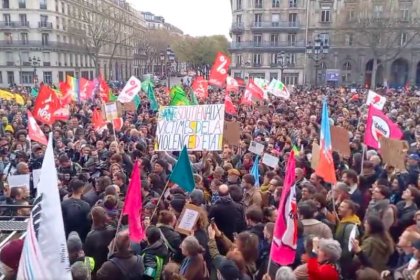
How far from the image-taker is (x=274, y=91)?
20.8m

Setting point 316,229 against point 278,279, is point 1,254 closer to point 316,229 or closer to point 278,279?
point 278,279

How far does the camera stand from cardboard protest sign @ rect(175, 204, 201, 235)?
16.8 ft

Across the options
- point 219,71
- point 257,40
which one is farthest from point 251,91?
point 257,40

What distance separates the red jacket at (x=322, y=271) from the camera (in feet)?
13.1

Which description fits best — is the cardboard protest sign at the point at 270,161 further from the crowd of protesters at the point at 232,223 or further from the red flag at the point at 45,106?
the red flag at the point at 45,106

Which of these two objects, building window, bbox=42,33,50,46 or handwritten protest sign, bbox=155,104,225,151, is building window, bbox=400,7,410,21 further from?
handwritten protest sign, bbox=155,104,225,151

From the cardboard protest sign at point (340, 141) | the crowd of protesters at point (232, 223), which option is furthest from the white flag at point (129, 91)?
the cardboard protest sign at point (340, 141)

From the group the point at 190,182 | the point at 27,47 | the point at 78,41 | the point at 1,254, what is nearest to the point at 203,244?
the point at 190,182

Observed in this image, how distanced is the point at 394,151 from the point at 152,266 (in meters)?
5.28

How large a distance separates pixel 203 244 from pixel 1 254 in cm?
212

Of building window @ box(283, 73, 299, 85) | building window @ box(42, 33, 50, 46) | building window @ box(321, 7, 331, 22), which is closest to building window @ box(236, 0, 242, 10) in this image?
building window @ box(321, 7, 331, 22)

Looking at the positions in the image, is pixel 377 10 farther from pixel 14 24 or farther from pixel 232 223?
pixel 232 223

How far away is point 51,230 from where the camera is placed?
328 cm

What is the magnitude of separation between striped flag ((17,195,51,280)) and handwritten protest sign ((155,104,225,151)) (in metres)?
5.25
